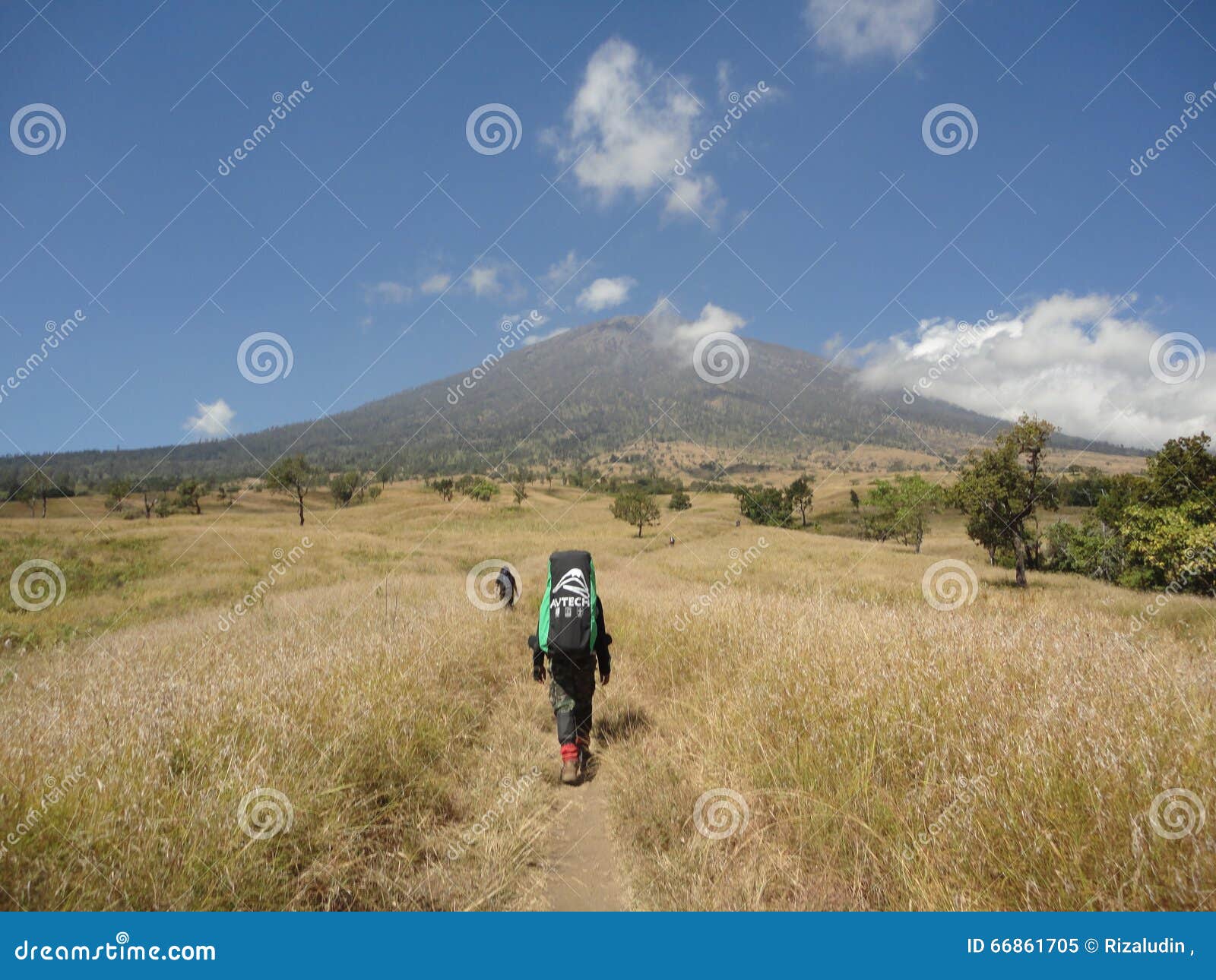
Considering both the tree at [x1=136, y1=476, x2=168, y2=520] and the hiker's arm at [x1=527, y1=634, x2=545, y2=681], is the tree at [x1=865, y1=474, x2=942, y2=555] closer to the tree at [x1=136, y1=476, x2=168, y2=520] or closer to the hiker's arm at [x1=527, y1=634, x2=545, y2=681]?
the hiker's arm at [x1=527, y1=634, x2=545, y2=681]

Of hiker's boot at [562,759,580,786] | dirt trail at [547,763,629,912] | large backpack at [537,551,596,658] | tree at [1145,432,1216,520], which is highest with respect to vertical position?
tree at [1145,432,1216,520]

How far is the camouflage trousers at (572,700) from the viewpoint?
16.5ft

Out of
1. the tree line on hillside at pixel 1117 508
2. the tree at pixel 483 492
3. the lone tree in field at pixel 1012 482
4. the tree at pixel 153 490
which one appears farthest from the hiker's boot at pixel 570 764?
the tree at pixel 153 490

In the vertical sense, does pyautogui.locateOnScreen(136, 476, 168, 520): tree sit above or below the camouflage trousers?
above

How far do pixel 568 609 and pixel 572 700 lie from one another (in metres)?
0.95

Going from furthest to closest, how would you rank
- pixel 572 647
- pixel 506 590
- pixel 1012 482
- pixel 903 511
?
1. pixel 903 511
2. pixel 1012 482
3. pixel 506 590
4. pixel 572 647

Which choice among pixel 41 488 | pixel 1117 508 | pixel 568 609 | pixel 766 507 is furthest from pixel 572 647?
pixel 41 488

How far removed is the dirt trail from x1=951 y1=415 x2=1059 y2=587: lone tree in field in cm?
2976

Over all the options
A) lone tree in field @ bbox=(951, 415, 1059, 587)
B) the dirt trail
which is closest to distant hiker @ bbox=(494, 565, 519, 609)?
the dirt trail

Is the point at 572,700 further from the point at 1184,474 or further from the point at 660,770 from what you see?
the point at 1184,474

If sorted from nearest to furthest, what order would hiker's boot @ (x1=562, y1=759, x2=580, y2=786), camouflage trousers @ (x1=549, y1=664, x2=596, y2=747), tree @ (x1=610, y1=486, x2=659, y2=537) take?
hiker's boot @ (x1=562, y1=759, x2=580, y2=786) → camouflage trousers @ (x1=549, y1=664, x2=596, y2=747) → tree @ (x1=610, y1=486, x2=659, y2=537)

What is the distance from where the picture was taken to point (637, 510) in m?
53.2

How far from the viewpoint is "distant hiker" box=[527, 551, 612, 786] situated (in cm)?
504

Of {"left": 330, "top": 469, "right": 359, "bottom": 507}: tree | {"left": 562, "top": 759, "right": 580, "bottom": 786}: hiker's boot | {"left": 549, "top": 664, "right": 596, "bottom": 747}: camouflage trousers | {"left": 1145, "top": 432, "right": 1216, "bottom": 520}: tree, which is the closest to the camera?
{"left": 562, "top": 759, "right": 580, "bottom": 786}: hiker's boot
